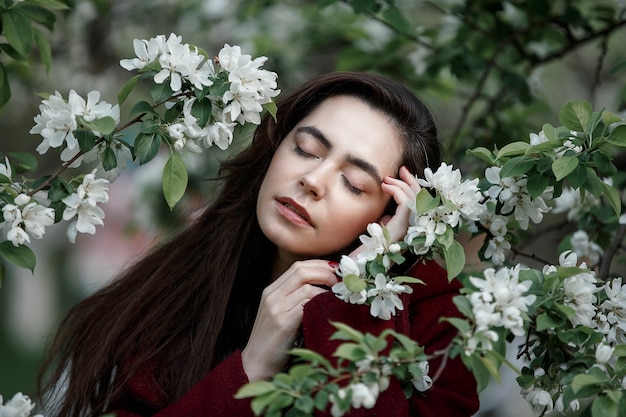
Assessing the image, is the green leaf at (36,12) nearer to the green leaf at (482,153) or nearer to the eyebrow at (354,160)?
the eyebrow at (354,160)

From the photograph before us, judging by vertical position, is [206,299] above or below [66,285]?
above

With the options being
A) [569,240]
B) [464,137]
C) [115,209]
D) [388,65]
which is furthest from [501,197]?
[115,209]

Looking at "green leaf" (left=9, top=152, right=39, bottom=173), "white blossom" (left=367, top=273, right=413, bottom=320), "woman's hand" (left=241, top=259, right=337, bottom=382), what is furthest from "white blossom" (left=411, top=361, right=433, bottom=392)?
"green leaf" (left=9, top=152, right=39, bottom=173)

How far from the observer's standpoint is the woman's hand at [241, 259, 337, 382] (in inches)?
71.2

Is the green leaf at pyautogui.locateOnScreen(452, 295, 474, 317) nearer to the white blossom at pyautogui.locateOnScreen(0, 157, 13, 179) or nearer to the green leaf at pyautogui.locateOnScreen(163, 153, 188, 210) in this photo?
the green leaf at pyautogui.locateOnScreen(163, 153, 188, 210)

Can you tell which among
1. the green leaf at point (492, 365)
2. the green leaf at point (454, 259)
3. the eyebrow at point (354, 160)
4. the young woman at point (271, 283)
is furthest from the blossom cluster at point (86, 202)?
the green leaf at point (492, 365)

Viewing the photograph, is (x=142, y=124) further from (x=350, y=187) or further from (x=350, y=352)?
(x=350, y=352)

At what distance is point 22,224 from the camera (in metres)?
1.66

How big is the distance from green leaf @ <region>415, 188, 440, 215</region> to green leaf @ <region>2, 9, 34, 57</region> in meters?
0.93

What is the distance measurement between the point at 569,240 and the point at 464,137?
772mm

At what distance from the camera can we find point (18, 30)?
193cm

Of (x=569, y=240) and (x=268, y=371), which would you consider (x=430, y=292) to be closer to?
(x=268, y=371)

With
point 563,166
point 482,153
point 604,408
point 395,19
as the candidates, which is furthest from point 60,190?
point 395,19

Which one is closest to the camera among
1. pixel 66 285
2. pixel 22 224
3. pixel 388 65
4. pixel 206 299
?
pixel 22 224
